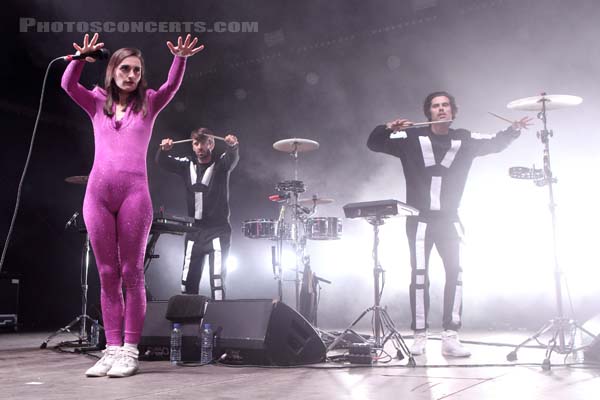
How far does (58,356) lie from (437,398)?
2848 mm

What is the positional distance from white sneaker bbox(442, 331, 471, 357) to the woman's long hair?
7.59 ft

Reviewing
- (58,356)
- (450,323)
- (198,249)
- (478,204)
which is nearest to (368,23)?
(478,204)

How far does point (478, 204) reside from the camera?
6.38m

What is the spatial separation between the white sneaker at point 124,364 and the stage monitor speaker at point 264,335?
59 cm

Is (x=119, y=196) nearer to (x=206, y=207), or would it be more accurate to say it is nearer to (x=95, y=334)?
(x=206, y=207)

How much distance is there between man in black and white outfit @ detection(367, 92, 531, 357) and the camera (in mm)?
3799

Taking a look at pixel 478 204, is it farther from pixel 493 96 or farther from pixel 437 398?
pixel 437 398

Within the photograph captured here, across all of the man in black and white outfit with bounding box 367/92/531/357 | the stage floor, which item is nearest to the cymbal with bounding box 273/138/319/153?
the man in black and white outfit with bounding box 367/92/531/357

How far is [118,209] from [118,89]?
0.60 m

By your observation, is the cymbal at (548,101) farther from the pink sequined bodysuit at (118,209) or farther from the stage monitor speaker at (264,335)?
the pink sequined bodysuit at (118,209)

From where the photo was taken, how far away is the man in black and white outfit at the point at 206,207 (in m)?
4.46

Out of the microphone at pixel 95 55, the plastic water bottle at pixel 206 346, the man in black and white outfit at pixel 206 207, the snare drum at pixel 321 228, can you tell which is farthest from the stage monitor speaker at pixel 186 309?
the snare drum at pixel 321 228

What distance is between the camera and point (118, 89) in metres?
2.92

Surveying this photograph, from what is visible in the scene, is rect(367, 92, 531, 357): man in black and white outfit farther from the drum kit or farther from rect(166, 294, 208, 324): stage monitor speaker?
the drum kit
